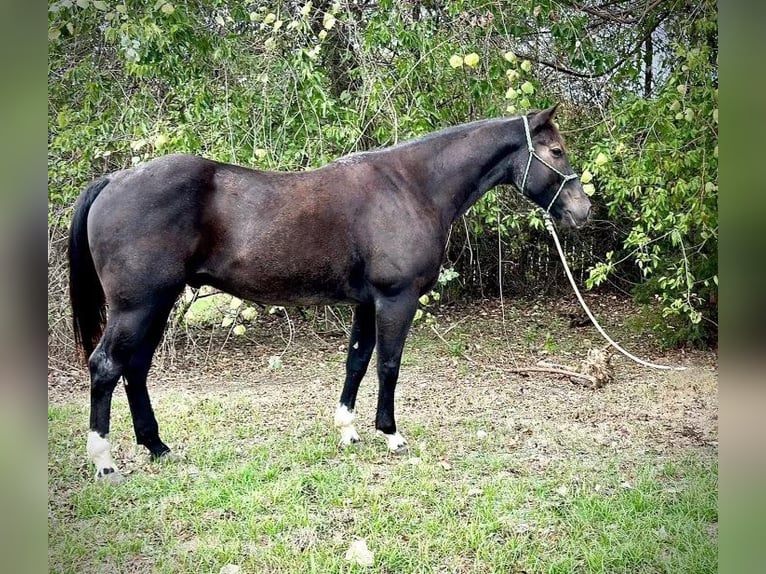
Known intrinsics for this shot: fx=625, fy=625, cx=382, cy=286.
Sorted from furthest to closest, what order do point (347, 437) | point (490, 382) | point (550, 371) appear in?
point (550, 371) → point (490, 382) → point (347, 437)

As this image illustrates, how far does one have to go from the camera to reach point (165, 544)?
182 centimetres

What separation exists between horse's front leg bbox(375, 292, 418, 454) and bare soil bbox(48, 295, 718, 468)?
0.66 ft

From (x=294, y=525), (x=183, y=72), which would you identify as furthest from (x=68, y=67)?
(x=294, y=525)

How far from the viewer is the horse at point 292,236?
2133 mm

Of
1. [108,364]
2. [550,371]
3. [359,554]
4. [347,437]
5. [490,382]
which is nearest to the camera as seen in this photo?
[359,554]

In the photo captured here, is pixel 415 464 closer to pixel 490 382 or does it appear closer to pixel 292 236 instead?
pixel 292 236

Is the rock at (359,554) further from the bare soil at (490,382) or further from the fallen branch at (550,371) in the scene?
the fallen branch at (550,371)

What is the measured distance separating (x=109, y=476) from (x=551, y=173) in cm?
200

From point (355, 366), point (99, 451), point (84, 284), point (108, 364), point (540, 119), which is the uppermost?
point (540, 119)

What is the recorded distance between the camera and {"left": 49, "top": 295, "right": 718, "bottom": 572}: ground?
1.82 m

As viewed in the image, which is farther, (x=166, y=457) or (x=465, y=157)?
(x=465, y=157)

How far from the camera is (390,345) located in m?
2.48

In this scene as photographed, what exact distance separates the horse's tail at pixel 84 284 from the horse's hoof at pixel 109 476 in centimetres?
41

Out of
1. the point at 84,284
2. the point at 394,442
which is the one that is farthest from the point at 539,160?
the point at 84,284
